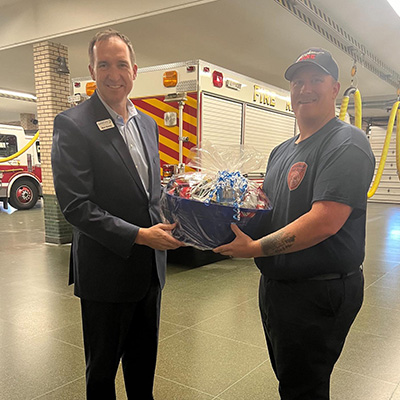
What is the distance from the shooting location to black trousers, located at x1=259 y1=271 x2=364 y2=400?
1326mm

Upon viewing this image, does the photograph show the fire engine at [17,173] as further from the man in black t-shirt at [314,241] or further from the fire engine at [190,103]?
the man in black t-shirt at [314,241]

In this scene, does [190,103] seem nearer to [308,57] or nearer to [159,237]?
[308,57]

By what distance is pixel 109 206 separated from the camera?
147 cm

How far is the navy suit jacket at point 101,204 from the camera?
4.52 feet

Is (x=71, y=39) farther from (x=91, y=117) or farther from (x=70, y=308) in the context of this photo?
(x=91, y=117)

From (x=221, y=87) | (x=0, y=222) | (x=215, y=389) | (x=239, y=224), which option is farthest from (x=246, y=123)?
(x=0, y=222)

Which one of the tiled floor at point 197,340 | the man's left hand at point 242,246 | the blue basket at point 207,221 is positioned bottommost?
the tiled floor at point 197,340

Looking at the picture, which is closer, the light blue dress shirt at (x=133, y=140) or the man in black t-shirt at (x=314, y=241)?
the man in black t-shirt at (x=314, y=241)

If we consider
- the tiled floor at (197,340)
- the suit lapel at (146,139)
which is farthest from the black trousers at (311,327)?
the tiled floor at (197,340)

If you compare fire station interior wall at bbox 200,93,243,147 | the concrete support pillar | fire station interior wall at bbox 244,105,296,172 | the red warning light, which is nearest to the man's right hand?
fire station interior wall at bbox 200,93,243,147

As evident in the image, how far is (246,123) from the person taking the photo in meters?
5.02

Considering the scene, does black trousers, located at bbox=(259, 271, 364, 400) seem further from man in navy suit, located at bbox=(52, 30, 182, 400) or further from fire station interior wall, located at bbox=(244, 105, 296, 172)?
fire station interior wall, located at bbox=(244, 105, 296, 172)

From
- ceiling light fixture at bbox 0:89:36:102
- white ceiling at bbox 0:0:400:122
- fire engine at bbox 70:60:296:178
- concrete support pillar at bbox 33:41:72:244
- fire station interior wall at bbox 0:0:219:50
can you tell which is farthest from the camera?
ceiling light fixture at bbox 0:89:36:102

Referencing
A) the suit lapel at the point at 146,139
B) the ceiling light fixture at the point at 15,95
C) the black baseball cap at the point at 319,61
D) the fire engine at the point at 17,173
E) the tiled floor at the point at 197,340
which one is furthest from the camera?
the ceiling light fixture at the point at 15,95
